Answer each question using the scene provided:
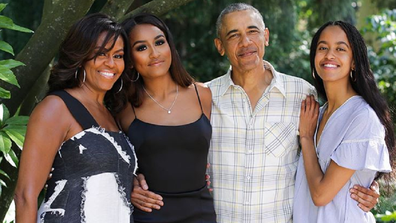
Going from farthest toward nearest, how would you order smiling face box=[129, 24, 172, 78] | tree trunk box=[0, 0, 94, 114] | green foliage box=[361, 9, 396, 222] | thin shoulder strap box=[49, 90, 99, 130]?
green foliage box=[361, 9, 396, 222], tree trunk box=[0, 0, 94, 114], smiling face box=[129, 24, 172, 78], thin shoulder strap box=[49, 90, 99, 130]

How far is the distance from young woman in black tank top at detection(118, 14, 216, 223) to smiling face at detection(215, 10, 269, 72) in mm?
327

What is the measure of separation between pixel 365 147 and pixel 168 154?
1031 mm

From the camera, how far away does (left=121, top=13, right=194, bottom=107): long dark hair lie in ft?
10.2

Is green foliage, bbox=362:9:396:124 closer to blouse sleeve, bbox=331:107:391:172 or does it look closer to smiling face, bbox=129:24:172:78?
blouse sleeve, bbox=331:107:391:172

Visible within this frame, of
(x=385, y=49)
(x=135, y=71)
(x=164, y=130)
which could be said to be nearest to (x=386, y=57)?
(x=385, y=49)

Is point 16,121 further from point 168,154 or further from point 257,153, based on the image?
point 257,153

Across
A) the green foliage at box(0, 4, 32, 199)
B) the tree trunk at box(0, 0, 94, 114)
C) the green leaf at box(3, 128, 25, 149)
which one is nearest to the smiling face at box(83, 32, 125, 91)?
the green foliage at box(0, 4, 32, 199)

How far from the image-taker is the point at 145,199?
2.89m

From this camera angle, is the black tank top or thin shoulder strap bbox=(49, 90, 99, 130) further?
the black tank top

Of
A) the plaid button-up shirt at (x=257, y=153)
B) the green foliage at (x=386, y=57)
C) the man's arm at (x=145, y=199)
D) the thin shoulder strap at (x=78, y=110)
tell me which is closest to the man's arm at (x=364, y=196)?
the plaid button-up shirt at (x=257, y=153)

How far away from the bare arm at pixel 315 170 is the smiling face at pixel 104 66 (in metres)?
1.11

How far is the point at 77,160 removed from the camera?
252cm

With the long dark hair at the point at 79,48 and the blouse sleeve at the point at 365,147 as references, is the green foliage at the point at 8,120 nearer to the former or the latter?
the long dark hair at the point at 79,48

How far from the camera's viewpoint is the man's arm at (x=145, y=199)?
2895mm
